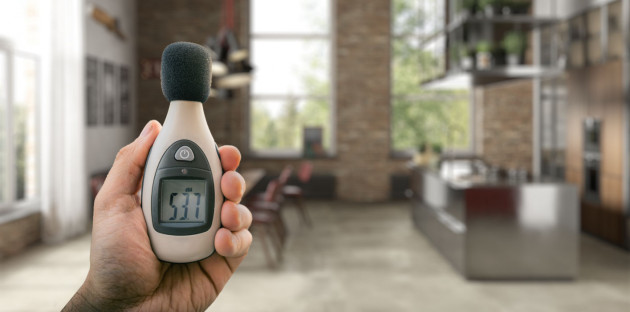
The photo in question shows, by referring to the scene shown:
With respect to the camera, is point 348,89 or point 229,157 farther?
point 348,89

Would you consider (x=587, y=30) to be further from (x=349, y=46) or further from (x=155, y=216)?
(x=155, y=216)

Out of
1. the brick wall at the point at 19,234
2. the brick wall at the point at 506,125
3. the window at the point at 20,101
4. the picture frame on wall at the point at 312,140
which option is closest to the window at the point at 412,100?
the brick wall at the point at 506,125

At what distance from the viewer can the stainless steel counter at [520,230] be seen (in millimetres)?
4543

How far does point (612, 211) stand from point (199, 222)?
6.14 metres

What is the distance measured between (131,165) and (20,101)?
6102 millimetres

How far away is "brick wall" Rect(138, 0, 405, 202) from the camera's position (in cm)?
959

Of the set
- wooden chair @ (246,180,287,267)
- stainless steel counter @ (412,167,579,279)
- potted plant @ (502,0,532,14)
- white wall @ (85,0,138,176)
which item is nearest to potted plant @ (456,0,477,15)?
potted plant @ (502,0,532,14)

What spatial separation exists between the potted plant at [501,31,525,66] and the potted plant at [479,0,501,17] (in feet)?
0.83

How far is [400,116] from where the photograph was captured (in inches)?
392

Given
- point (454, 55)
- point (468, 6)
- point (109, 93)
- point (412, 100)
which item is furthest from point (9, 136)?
point (412, 100)

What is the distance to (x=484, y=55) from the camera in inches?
192

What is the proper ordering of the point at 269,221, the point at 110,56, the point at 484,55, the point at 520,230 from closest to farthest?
the point at 520,230 → the point at 484,55 → the point at 269,221 → the point at 110,56

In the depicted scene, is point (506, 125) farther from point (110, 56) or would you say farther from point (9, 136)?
point (9, 136)

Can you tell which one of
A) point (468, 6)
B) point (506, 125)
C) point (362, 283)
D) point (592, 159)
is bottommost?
point (362, 283)
